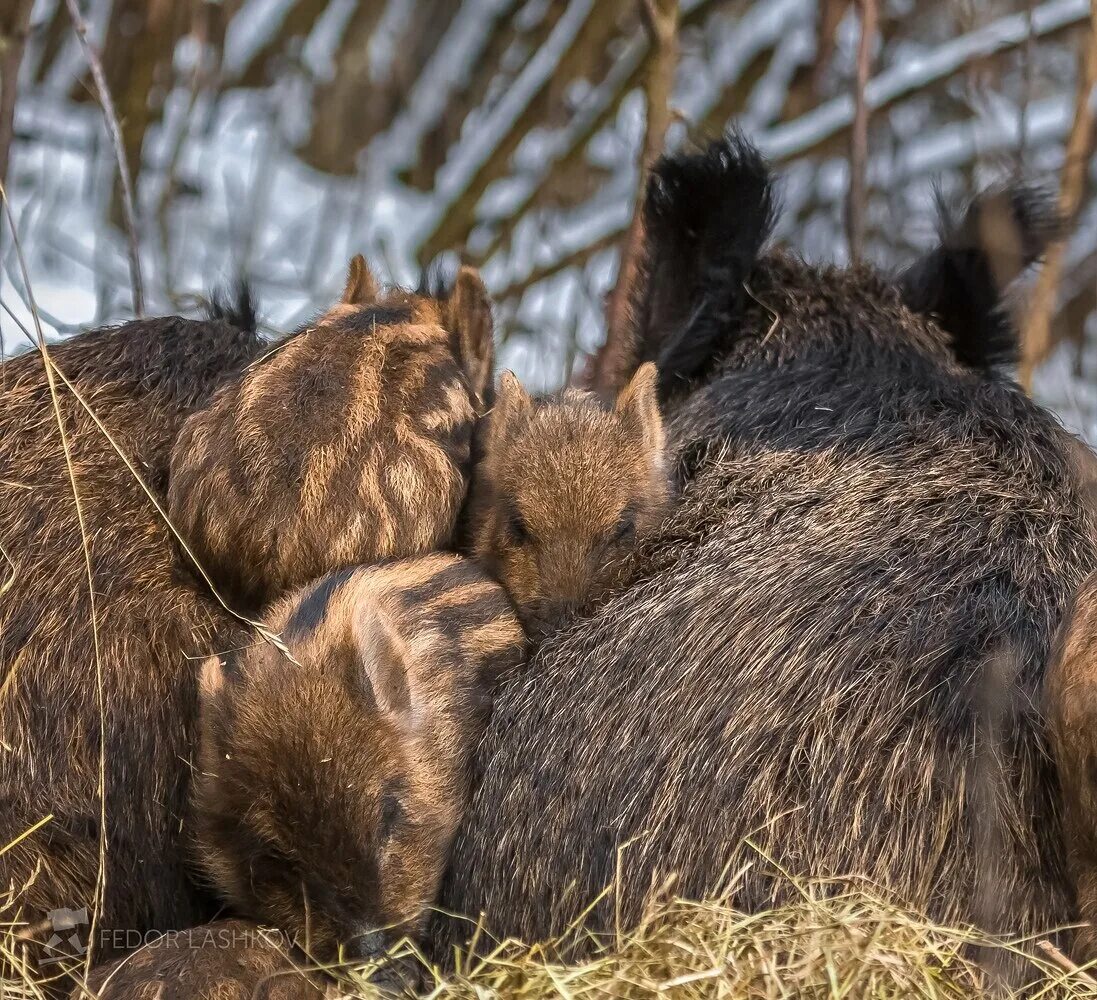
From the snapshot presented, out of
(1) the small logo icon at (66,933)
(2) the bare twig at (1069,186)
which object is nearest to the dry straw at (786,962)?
(1) the small logo icon at (66,933)

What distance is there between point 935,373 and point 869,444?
0.39 meters

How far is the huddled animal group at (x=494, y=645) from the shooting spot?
8.42 feet

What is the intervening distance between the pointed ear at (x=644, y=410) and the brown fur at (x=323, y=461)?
0.35m

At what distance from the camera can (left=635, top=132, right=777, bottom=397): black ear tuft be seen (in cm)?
381

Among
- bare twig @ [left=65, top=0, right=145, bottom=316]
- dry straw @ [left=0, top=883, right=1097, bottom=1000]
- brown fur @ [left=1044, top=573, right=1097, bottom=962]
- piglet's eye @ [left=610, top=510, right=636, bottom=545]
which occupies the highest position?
bare twig @ [left=65, top=0, right=145, bottom=316]

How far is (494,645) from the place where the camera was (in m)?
2.98

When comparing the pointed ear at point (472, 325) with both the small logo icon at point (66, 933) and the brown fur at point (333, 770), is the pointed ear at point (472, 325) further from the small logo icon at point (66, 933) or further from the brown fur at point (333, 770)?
the small logo icon at point (66, 933)

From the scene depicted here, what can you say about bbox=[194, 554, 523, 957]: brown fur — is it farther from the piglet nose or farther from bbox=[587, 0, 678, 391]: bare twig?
bbox=[587, 0, 678, 391]: bare twig

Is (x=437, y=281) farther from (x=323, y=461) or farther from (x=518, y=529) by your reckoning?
(x=323, y=461)

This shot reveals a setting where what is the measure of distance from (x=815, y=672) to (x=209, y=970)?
1.15 m

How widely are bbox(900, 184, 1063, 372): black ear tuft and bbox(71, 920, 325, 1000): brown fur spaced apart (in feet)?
7.50

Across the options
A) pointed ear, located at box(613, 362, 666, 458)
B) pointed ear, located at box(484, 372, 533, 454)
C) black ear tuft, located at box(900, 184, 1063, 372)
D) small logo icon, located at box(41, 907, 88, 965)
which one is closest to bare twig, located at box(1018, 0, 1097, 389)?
black ear tuft, located at box(900, 184, 1063, 372)

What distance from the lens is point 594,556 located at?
319 centimetres

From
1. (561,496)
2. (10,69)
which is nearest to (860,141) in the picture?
(561,496)
